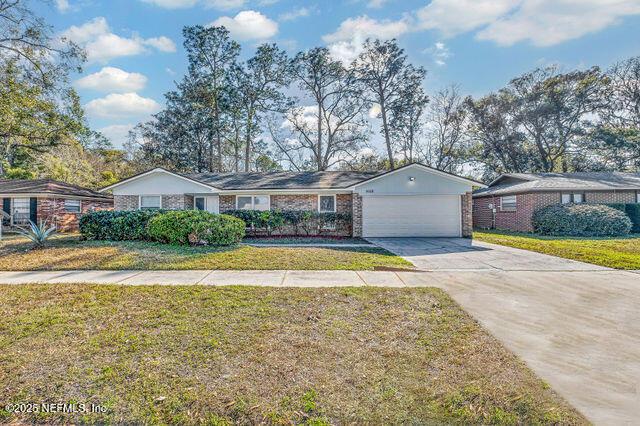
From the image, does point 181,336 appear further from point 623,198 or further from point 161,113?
point 161,113

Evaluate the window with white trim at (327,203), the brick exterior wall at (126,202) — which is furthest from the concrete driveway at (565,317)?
the brick exterior wall at (126,202)

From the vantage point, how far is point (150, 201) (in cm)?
1673

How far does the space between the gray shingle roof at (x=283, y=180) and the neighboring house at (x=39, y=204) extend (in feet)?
23.5

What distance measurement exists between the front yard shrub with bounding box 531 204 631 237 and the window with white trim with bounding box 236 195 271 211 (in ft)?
47.9

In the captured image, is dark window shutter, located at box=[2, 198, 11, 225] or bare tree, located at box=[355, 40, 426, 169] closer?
dark window shutter, located at box=[2, 198, 11, 225]

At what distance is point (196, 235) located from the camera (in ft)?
35.5

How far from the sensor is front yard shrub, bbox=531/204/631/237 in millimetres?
15992

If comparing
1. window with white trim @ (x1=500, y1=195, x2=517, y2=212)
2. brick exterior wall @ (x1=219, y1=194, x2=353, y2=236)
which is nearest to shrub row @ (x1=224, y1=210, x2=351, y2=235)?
brick exterior wall @ (x1=219, y1=194, x2=353, y2=236)

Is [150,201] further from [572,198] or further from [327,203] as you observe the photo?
[572,198]

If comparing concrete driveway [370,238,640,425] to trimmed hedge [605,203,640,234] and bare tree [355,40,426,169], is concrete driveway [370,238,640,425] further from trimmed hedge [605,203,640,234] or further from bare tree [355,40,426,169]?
bare tree [355,40,426,169]

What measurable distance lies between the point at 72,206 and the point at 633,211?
103 ft

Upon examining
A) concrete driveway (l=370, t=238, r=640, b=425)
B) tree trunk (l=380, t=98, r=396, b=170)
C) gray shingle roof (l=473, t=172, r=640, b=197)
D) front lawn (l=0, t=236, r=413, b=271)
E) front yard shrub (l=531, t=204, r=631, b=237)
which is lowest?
concrete driveway (l=370, t=238, r=640, b=425)

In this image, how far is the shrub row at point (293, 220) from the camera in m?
15.8

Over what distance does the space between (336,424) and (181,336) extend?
230 centimetres
